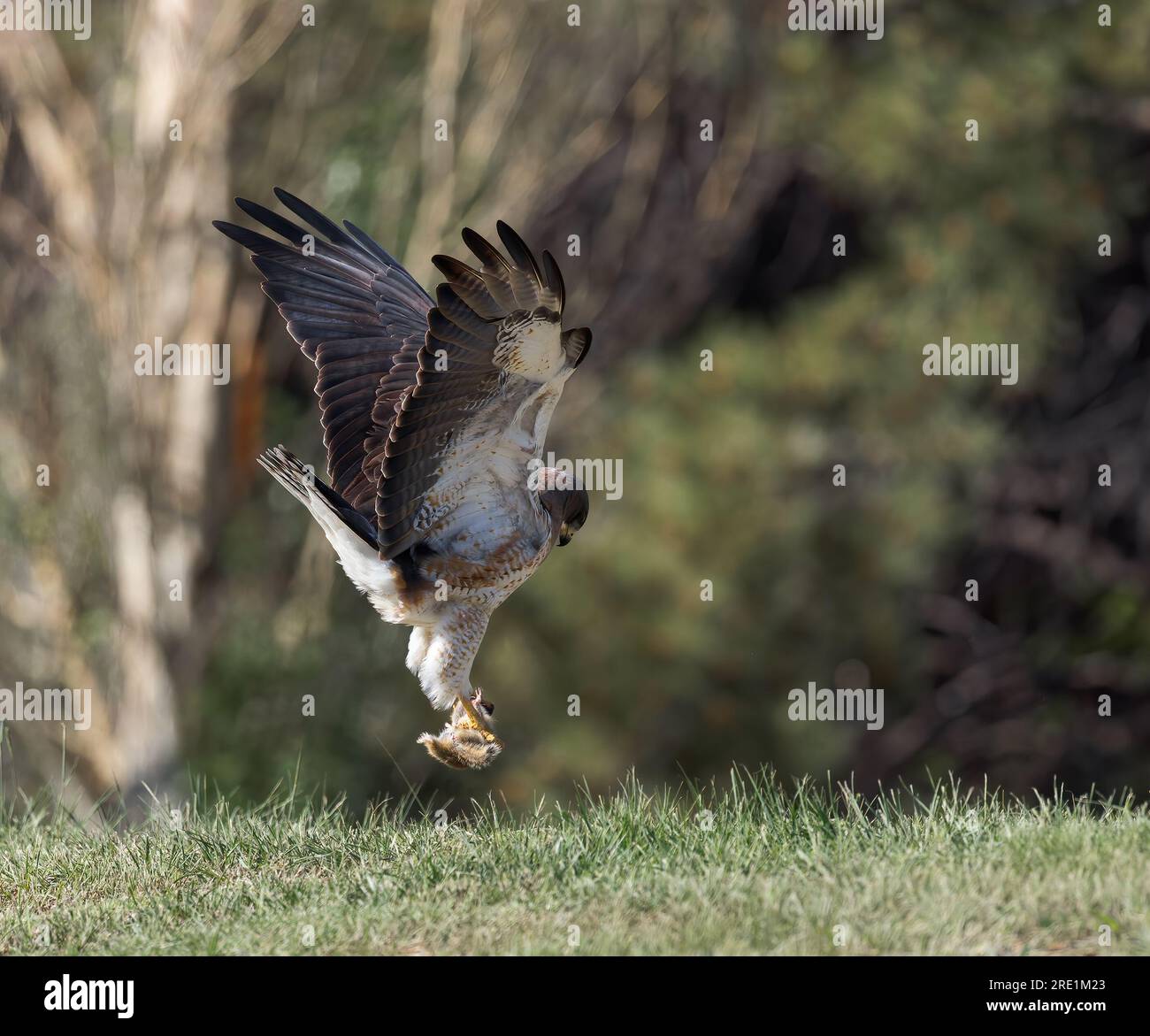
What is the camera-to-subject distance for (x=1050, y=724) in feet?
48.6

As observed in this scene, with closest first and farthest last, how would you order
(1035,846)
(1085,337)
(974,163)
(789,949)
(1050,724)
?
(789,949)
(1035,846)
(974,163)
(1050,724)
(1085,337)

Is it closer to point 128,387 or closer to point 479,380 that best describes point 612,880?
point 479,380

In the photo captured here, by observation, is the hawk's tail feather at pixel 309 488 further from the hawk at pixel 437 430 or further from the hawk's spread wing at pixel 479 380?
the hawk's spread wing at pixel 479 380

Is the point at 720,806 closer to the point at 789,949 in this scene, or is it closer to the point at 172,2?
the point at 789,949

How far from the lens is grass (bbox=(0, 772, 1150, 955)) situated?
412 centimetres

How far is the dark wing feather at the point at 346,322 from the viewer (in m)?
6.20

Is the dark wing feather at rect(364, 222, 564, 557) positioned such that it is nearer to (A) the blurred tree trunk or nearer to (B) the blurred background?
(B) the blurred background

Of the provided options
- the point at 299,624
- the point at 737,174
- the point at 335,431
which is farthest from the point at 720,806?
the point at 737,174

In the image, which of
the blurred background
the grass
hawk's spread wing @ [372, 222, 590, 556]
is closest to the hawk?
hawk's spread wing @ [372, 222, 590, 556]

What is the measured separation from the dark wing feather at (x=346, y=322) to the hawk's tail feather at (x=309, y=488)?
1.27 feet

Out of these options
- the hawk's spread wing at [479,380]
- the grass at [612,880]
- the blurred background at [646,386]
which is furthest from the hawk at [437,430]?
the blurred background at [646,386]

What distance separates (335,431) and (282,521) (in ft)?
22.4

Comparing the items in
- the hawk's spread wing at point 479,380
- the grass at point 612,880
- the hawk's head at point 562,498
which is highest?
the hawk's spread wing at point 479,380

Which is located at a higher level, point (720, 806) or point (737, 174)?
point (737, 174)
